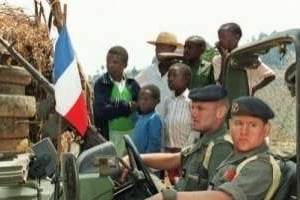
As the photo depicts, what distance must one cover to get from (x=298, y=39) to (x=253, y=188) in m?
0.73

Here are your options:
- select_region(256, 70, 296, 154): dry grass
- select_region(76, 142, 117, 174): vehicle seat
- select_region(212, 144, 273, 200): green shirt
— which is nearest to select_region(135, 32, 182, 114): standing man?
select_region(256, 70, 296, 154): dry grass

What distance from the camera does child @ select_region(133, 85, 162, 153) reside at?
6719 mm

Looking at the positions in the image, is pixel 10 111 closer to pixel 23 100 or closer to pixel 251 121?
pixel 23 100

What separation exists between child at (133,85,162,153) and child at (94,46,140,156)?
41cm

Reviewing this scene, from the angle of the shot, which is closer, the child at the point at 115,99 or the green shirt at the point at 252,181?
the green shirt at the point at 252,181

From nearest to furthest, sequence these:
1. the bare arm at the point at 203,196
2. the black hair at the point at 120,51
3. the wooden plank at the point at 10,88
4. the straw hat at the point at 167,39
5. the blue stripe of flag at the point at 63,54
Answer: the bare arm at the point at 203,196 → the blue stripe of flag at the point at 63,54 → the black hair at the point at 120,51 → the straw hat at the point at 167,39 → the wooden plank at the point at 10,88

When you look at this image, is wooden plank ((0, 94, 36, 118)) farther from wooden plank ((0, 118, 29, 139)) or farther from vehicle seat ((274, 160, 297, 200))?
vehicle seat ((274, 160, 297, 200))

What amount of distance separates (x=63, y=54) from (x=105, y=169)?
1.98m

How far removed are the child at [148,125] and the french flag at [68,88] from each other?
1.33m

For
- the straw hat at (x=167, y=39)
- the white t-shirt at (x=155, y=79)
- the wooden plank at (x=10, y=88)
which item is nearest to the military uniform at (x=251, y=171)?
the white t-shirt at (x=155, y=79)

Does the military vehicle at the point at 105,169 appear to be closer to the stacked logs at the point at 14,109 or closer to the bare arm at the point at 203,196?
the bare arm at the point at 203,196

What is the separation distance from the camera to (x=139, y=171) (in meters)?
4.25

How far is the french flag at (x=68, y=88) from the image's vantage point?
5.17 meters

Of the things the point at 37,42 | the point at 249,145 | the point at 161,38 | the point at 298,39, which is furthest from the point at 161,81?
the point at 298,39
